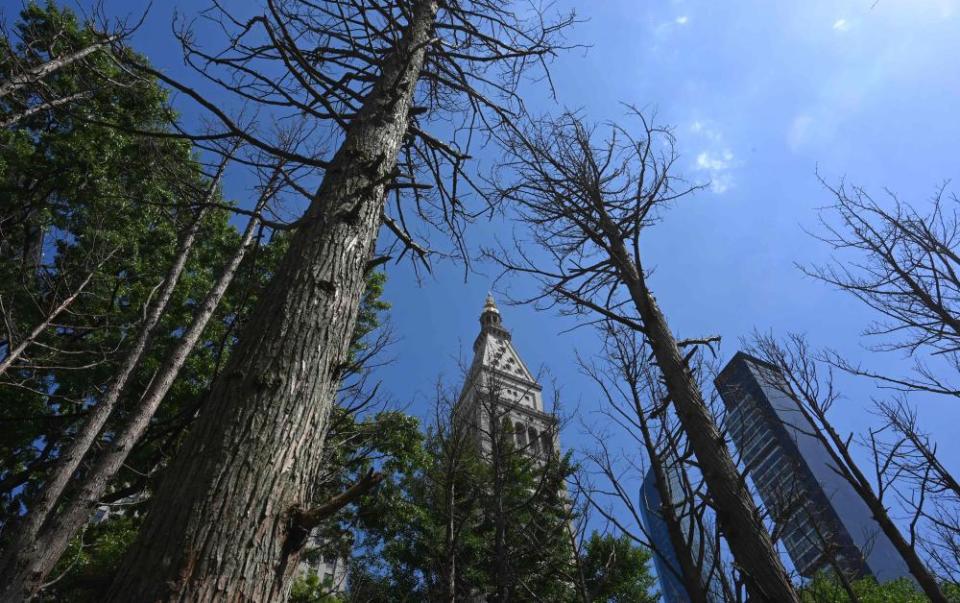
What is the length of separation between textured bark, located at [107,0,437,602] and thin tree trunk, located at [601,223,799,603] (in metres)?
2.69

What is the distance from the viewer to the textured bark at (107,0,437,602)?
143 cm

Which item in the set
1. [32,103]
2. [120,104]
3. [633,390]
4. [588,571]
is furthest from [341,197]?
[588,571]

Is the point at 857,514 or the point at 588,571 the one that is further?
the point at 857,514

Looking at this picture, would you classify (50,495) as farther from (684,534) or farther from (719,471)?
(719,471)

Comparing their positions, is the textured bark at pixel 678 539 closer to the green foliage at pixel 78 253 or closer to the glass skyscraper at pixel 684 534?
the glass skyscraper at pixel 684 534

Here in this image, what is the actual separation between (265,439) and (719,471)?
3.30 meters

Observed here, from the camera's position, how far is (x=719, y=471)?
3.82 m

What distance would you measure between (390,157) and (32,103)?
1386cm

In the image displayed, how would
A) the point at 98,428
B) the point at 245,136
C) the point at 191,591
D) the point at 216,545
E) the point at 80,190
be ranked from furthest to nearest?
1. the point at 80,190
2. the point at 98,428
3. the point at 245,136
4. the point at 216,545
5. the point at 191,591

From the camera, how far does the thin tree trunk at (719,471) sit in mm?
3221

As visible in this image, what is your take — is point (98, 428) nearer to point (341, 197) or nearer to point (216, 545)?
point (341, 197)

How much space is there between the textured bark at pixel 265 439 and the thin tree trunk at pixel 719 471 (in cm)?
269

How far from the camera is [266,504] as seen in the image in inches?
64.2

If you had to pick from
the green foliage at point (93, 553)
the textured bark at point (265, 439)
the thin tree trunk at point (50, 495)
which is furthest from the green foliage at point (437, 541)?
the textured bark at point (265, 439)
